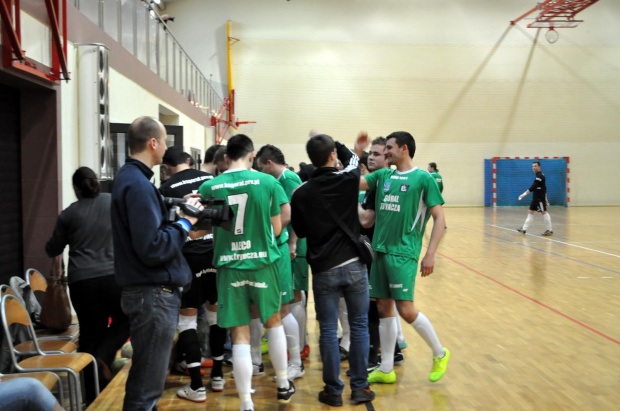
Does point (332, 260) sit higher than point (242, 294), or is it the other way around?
point (332, 260)

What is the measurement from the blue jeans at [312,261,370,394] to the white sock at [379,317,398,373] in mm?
419

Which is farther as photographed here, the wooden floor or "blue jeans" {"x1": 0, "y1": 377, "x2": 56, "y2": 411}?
the wooden floor

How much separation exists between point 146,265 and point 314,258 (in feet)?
4.34

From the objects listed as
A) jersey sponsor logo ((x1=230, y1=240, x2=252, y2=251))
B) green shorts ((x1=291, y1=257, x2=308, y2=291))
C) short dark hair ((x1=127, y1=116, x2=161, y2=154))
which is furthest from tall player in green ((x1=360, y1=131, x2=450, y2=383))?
short dark hair ((x1=127, y1=116, x2=161, y2=154))

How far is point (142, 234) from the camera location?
2732 mm

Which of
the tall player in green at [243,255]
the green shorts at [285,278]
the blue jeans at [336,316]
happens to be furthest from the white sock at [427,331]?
the tall player in green at [243,255]

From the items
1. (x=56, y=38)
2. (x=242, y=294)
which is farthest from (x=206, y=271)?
(x=56, y=38)

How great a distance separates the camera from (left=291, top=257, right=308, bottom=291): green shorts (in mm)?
4895

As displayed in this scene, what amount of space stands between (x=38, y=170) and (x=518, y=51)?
22.6 meters

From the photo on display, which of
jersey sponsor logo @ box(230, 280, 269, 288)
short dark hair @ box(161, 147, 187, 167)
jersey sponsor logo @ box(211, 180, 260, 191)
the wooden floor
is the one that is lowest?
the wooden floor

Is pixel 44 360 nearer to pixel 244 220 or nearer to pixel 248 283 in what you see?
pixel 248 283

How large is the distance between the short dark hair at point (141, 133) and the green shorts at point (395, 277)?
6.41 ft

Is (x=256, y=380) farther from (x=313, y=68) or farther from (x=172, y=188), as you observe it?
(x=313, y=68)

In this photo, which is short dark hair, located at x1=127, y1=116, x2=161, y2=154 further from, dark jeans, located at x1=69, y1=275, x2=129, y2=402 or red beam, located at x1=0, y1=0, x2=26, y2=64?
red beam, located at x1=0, y1=0, x2=26, y2=64
